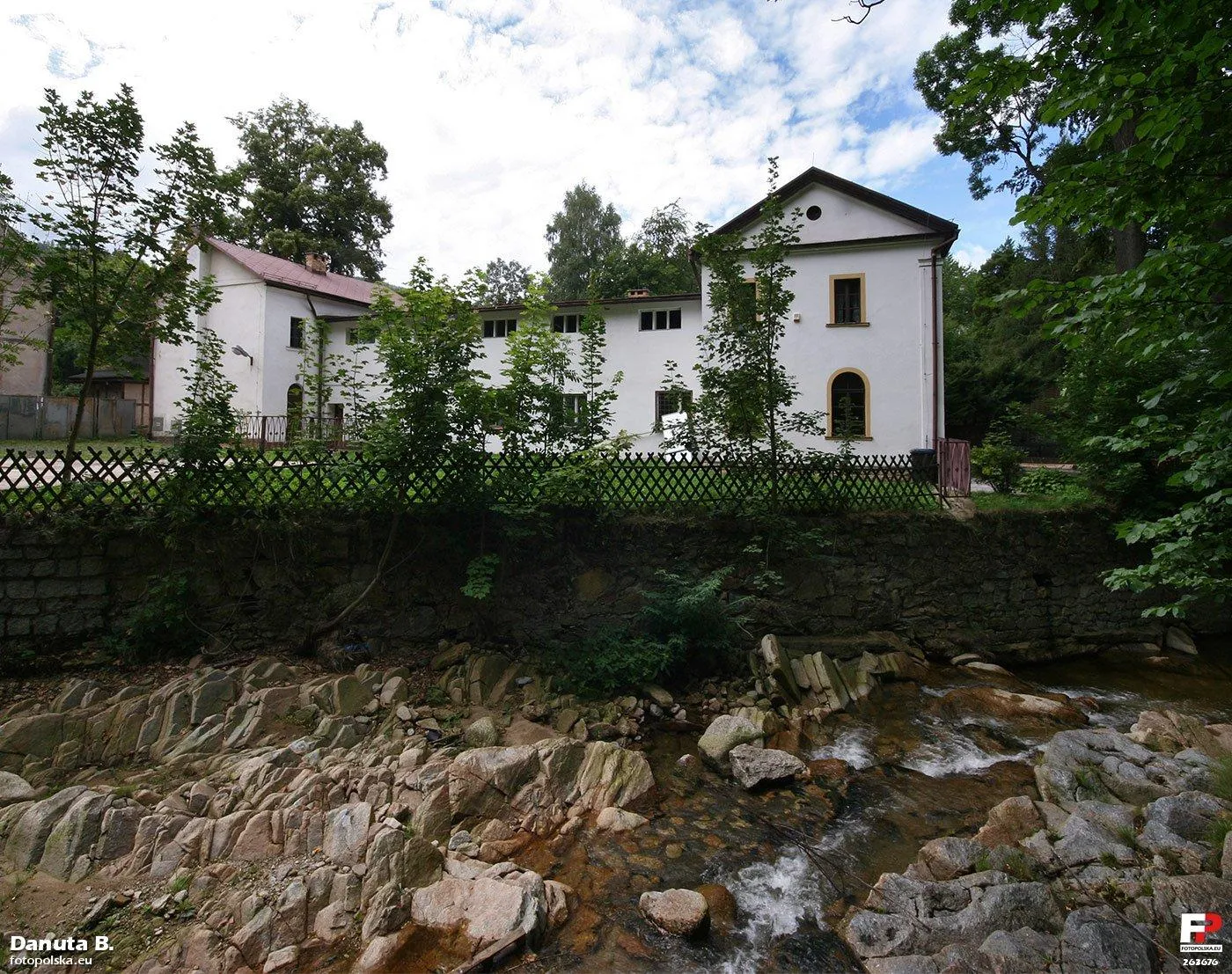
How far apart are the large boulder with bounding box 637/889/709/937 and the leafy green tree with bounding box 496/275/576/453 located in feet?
14.6

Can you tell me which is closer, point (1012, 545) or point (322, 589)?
point (322, 589)

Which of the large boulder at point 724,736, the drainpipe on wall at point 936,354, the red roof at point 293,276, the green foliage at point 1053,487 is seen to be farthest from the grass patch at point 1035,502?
the red roof at point 293,276

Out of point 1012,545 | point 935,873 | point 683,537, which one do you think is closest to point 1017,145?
point 1012,545

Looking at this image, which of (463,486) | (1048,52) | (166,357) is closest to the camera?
(1048,52)

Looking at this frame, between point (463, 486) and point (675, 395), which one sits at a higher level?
point (675, 395)

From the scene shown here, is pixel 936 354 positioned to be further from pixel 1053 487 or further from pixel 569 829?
pixel 569 829

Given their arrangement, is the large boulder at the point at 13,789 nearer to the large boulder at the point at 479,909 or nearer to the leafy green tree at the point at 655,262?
the large boulder at the point at 479,909

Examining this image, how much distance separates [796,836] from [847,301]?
1541 cm

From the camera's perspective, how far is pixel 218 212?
6.10 metres

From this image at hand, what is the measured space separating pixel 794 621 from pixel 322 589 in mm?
5715

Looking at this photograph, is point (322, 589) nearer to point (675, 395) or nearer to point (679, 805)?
point (679, 805)

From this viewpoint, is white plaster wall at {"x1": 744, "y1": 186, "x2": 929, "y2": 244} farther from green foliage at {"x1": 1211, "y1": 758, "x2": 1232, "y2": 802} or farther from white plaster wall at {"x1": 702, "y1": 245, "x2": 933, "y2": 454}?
green foliage at {"x1": 1211, "y1": 758, "x2": 1232, "y2": 802}

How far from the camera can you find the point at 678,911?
3289 millimetres

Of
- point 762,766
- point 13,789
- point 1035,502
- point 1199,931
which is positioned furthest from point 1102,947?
point 1035,502
